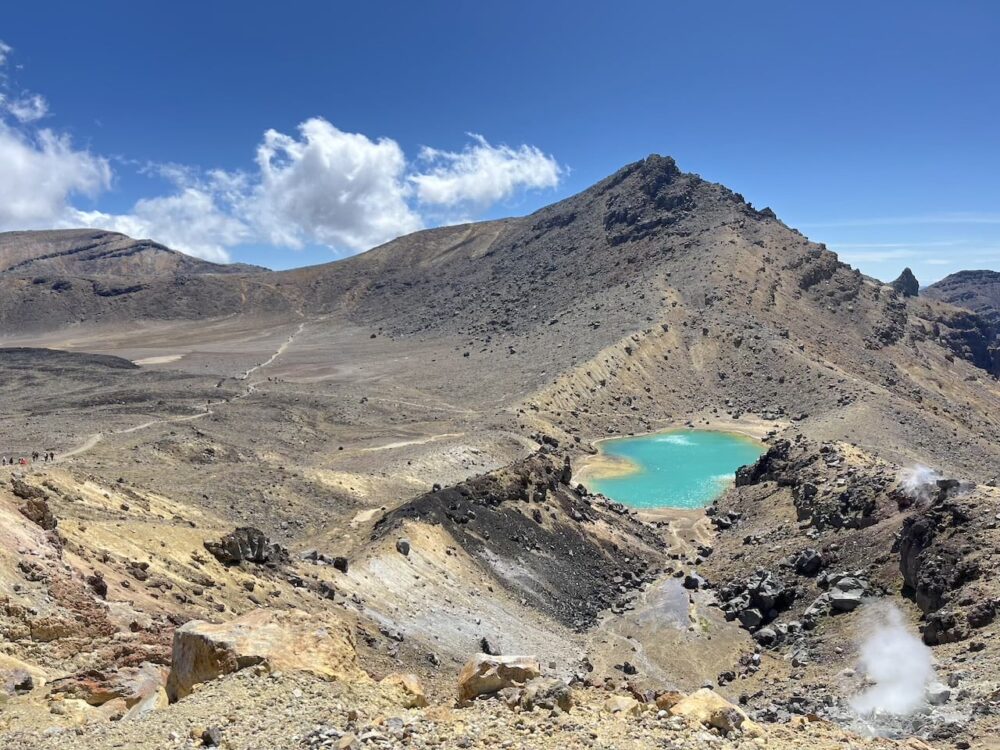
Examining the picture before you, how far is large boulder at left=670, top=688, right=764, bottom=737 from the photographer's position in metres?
14.2

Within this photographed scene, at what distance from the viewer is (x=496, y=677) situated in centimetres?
1520

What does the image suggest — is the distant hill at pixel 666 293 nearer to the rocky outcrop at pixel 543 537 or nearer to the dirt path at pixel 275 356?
the dirt path at pixel 275 356

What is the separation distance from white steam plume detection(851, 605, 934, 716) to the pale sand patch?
131234mm

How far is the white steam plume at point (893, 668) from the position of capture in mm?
21328

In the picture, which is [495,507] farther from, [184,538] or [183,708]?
[183,708]

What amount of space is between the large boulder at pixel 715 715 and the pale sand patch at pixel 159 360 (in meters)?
137

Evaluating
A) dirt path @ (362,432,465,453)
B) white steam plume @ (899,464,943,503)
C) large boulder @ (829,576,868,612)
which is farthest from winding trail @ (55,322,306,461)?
white steam plume @ (899,464,943,503)

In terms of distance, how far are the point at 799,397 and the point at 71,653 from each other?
91.2 meters

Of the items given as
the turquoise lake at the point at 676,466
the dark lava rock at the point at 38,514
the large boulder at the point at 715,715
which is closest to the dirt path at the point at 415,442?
the turquoise lake at the point at 676,466

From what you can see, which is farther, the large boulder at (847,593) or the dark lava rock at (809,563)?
the dark lava rock at (809,563)

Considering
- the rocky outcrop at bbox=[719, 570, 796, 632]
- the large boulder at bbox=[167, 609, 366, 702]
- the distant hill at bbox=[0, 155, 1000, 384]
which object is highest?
the distant hill at bbox=[0, 155, 1000, 384]

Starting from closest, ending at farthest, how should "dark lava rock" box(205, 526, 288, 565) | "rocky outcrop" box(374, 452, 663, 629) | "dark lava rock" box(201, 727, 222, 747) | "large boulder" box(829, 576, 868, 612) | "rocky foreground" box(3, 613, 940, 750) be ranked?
"dark lava rock" box(201, 727, 222, 747) → "rocky foreground" box(3, 613, 940, 750) → "dark lava rock" box(205, 526, 288, 565) → "large boulder" box(829, 576, 868, 612) → "rocky outcrop" box(374, 452, 663, 629)

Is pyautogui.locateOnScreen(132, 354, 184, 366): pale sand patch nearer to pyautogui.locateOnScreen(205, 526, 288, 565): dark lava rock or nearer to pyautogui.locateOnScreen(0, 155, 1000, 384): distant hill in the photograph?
pyautogui.locateOnScreen(0, 155, 1000, 384): distant hill

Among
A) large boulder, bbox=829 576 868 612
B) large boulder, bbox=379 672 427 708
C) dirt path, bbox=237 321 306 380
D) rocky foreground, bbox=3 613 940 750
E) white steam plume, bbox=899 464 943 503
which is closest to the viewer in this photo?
rocky foreground, bbox=3 613 940 750
